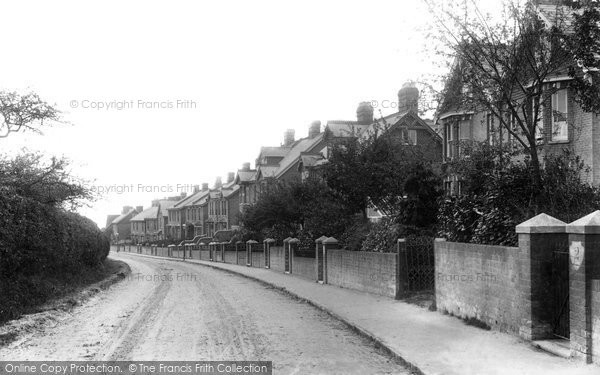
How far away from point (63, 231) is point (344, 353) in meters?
12.5

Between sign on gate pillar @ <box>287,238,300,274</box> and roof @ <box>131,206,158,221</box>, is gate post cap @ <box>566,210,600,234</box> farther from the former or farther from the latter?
roof @ <box>131,206,158,221</box>

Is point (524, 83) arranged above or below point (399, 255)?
above

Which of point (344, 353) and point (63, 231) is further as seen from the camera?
point (63, 231)

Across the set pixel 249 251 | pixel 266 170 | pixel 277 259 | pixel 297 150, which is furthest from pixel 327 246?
pixel 297 150

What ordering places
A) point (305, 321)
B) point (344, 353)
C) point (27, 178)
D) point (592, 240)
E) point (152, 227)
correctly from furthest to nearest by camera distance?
1. point (152, 227)
2. point (27, 178)
3. point (305, 321)
4. point (344, 353)
5. point (592, 240)

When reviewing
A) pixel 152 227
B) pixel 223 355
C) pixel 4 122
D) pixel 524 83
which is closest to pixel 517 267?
pixel 223 355

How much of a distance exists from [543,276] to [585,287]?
1.27 m

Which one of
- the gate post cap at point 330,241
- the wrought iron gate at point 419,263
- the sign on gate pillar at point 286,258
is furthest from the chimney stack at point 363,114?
the wrought iron gate at point 419,263

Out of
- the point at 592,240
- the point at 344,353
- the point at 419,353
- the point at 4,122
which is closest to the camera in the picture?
the point at 592,240

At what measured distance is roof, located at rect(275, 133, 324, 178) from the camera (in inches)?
2114

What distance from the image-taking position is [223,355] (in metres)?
8.39

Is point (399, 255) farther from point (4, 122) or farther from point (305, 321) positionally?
point (4, 122)

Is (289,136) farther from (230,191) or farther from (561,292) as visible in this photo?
(561,292)

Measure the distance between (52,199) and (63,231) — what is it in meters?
1.03
